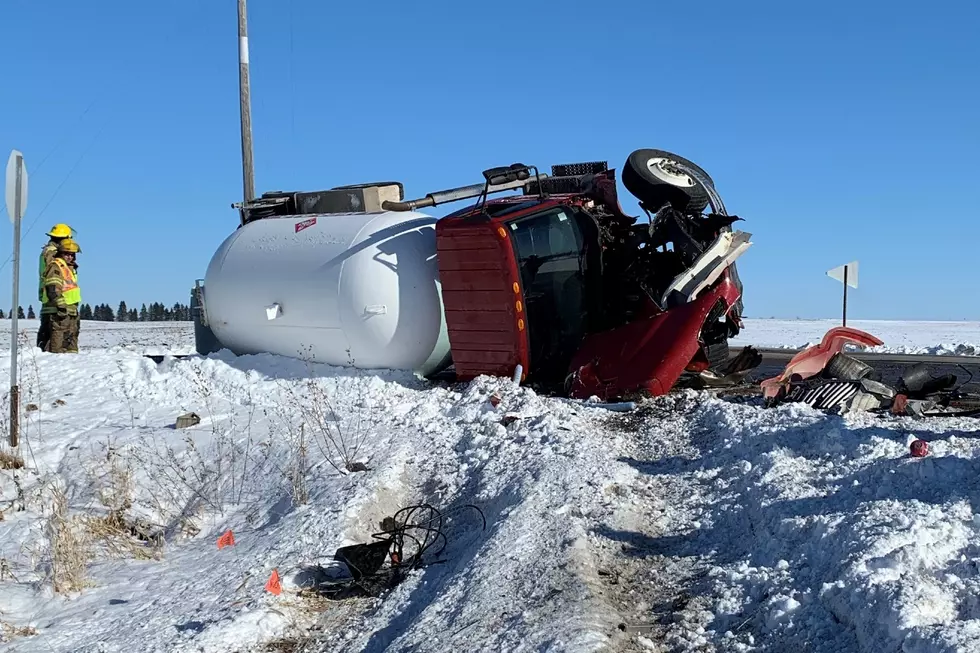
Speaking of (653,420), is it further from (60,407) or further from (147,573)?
(60,407)

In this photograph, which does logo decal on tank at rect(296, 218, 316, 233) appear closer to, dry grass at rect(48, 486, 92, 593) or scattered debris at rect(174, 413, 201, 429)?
scattered debris at rect(174, 413, 201, 429)

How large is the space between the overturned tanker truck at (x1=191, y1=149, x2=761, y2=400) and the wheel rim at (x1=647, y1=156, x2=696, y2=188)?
2cm

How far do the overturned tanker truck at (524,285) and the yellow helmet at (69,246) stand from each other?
371 cm

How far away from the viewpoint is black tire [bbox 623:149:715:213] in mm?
9891

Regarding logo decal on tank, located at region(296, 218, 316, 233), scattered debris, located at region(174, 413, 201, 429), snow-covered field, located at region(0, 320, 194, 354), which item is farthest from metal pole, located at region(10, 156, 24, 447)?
snow-covered field, located at region(0, 320, 194, 354)

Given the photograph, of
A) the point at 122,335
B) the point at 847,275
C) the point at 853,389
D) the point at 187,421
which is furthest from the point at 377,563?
the point at 122,335

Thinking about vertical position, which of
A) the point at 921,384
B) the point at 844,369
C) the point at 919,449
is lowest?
the point at 919,449

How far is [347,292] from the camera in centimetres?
1009

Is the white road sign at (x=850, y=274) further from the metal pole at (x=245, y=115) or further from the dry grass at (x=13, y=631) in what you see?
the dry grass at (x=13, y=631)

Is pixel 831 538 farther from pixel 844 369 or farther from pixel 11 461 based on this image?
pixel 11 461

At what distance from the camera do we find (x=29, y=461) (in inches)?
343

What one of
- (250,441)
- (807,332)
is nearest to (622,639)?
(250,441)

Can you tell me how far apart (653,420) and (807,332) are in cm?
1861

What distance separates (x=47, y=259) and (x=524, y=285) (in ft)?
26.3
